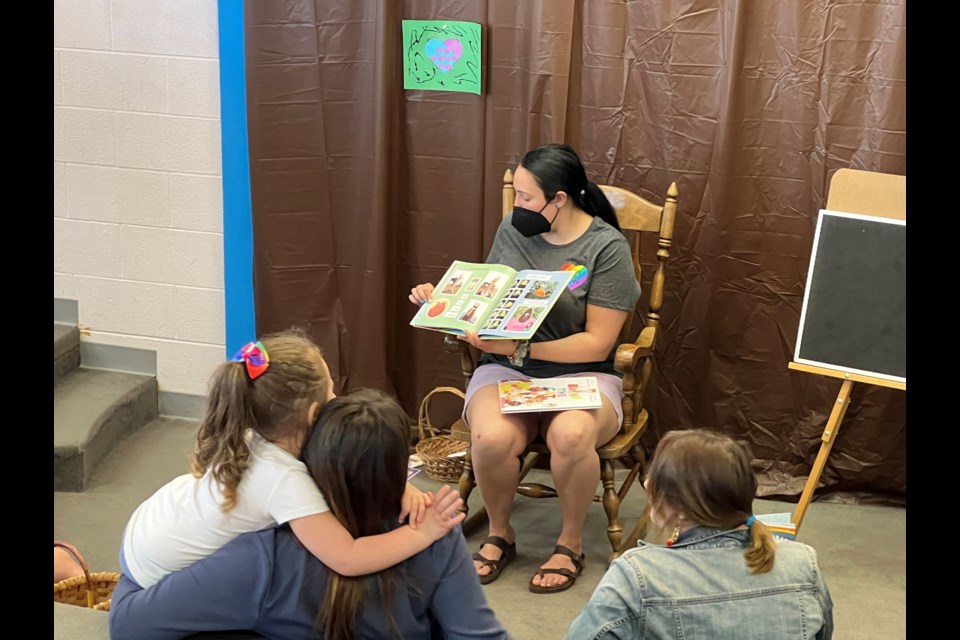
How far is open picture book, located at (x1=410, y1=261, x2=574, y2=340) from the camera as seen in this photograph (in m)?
2.85

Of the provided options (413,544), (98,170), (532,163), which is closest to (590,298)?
(532,163)

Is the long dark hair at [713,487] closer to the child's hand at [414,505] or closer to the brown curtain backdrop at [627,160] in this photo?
the child's hand at [414,505]

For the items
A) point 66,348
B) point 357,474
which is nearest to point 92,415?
point 66,348

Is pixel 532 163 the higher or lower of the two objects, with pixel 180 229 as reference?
higher

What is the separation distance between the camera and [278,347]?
1.95m

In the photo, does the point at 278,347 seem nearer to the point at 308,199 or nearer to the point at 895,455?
the point at 308,199

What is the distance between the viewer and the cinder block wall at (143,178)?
375cm

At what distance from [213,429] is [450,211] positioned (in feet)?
6.04

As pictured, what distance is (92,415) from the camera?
369 cm

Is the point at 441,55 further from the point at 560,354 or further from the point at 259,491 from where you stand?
the point at 259,491

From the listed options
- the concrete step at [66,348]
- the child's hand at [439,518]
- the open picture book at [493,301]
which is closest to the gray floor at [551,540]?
the concrete step at [66,348]

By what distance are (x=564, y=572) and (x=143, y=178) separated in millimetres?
2104

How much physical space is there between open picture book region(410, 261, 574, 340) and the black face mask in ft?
0.38

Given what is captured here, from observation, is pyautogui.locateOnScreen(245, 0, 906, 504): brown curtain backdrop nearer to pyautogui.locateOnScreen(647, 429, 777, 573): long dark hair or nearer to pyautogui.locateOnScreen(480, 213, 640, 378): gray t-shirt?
pyautogui.locateOnScreen(480, 213, 640, 378): gray t-shirt
